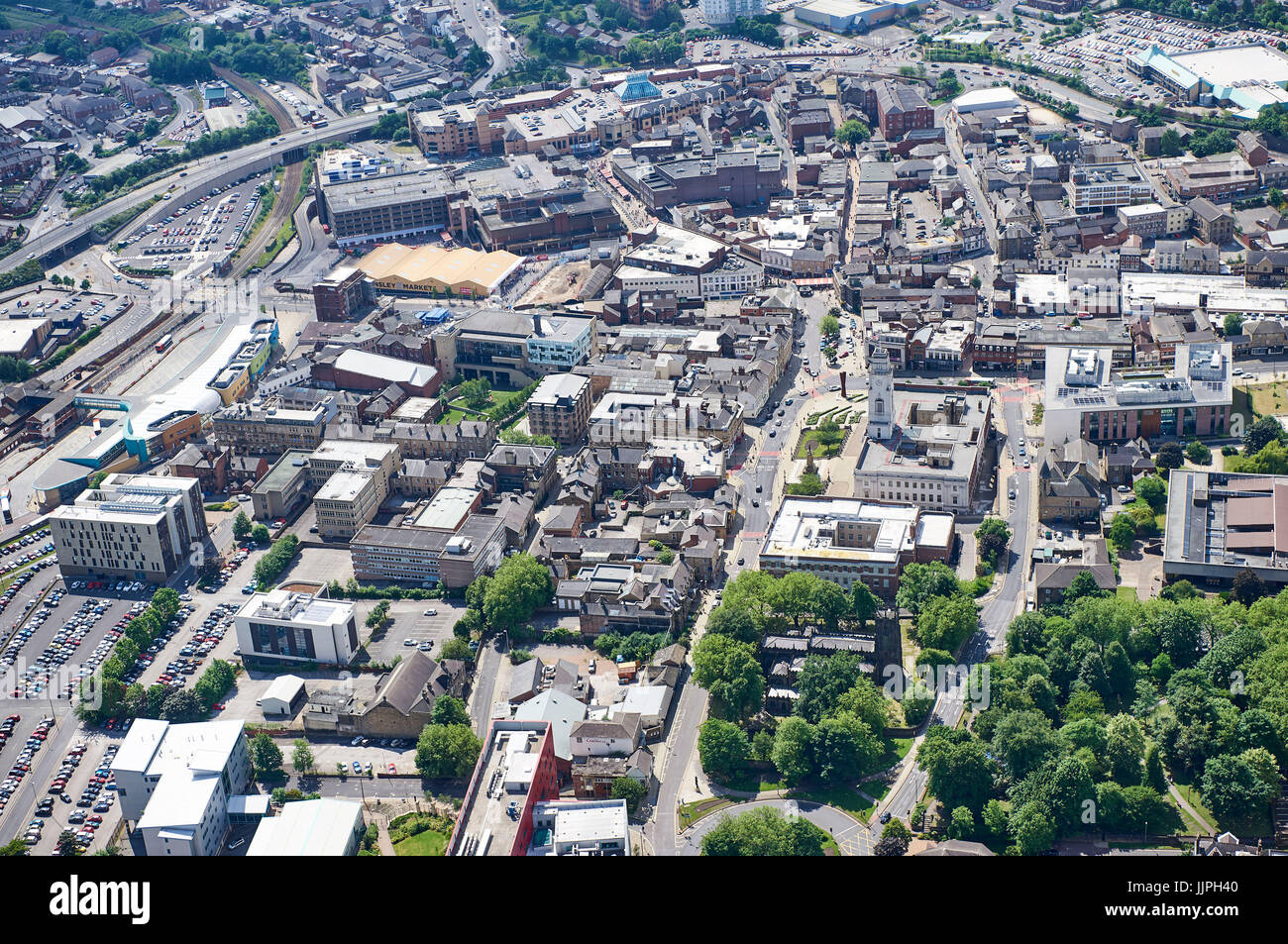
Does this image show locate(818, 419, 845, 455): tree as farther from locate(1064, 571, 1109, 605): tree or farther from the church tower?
locate(1064, 571, 1109, 605): tree

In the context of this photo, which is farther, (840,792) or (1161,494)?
(1161,494)

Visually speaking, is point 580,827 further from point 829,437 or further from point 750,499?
point 829,437

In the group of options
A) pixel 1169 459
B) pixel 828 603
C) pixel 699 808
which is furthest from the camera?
pixel 1169 459

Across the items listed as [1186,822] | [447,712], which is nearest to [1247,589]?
[1186,822]

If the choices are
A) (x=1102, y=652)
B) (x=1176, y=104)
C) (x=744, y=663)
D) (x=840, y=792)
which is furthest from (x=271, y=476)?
(x=1176, y=104)

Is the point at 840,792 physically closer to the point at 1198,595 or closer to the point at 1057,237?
the point at 1198,595

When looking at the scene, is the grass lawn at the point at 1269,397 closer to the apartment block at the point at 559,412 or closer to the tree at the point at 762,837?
the apartment block at the point at 559,412
